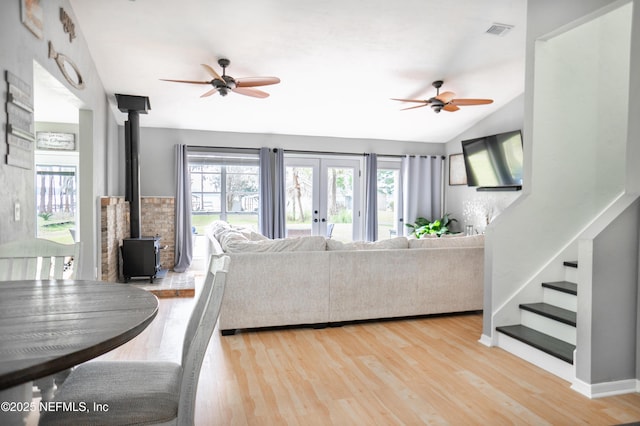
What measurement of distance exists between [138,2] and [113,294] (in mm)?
3361

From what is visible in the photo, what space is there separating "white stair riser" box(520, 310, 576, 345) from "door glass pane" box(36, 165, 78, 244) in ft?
23.0

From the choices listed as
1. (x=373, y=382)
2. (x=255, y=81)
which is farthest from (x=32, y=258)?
(x=255, y=81)

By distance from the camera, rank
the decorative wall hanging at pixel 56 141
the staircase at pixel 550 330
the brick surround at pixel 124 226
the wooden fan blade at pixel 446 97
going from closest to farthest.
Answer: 1. the staircase at pixel 550 330
2. the brick surround at pixel 124 226
3. the wooden fan blade at pixel 446 97
4. the decorative wall hanging at pixel 56 141

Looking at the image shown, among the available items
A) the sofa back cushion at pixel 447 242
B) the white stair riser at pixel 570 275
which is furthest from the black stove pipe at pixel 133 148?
the white stair riser at pixel 570 275

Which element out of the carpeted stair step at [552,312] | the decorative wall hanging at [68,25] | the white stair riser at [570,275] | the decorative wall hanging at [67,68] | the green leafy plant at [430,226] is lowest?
the carpeted stair step at [552,312]

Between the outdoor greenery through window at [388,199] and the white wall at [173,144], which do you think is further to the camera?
the outdoor greenery through window at [388,199]

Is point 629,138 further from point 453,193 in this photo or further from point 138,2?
point 453,193

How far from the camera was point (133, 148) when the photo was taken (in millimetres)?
5871

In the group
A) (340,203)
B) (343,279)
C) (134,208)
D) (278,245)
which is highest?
(340,203)

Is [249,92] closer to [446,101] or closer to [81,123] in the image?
[81,123]

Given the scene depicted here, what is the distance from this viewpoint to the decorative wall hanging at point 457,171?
26.2 ft

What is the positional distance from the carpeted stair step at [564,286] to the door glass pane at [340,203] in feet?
15.8

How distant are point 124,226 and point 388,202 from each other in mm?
4911

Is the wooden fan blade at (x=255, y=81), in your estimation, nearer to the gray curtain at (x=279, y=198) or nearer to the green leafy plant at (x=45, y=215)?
the gray curtain at (x=279, y=198)
